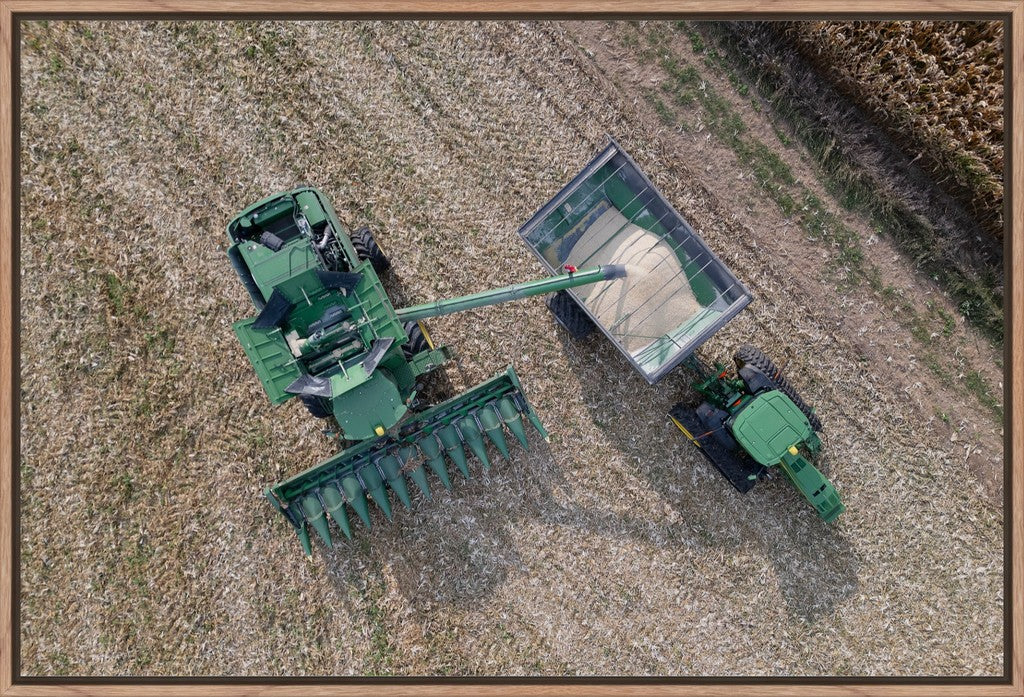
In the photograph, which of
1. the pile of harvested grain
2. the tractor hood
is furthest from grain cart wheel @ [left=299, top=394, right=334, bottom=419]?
the tractor hood

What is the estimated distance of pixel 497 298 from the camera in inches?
358

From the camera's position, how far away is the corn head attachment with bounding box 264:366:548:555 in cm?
1038

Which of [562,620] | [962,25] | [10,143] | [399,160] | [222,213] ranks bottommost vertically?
[562,620]

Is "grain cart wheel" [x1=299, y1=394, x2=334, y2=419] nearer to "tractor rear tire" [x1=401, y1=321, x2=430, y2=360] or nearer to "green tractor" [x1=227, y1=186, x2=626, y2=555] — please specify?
"green tractor" [x1=227, y1=186, x2=626, y2=555]

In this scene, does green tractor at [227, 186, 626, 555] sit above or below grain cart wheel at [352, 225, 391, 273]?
below

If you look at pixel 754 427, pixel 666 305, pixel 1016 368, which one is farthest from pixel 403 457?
pixel 1016 368

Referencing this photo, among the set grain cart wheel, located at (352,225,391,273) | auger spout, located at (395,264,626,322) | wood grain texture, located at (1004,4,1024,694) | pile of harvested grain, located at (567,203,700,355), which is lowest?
wood grain texture, located at (1004,4,1024,694)

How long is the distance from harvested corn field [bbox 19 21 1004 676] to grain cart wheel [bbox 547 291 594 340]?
483 mm

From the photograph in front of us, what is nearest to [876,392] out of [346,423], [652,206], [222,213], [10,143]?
[652,206]

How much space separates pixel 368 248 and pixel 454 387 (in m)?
2.88

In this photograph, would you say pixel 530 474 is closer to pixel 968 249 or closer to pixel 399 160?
pixel 399 160

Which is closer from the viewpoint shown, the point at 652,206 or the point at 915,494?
the point at 652,206

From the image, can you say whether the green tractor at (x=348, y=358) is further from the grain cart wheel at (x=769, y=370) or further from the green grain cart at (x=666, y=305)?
the grain cart wheel at (x=769, y=370)

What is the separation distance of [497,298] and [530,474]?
148 inches
